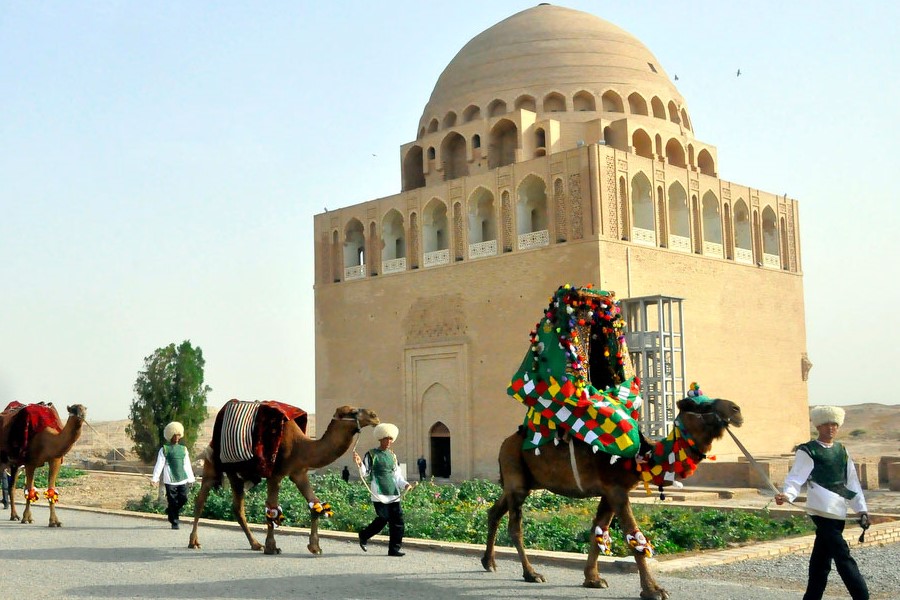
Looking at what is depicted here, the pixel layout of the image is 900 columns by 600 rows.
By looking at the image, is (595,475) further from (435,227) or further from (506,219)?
(435,227)

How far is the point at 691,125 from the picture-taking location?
3119 cm

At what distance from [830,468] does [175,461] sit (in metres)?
8.57

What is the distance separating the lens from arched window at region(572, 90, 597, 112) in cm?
2836

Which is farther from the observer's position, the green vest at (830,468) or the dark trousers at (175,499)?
the dark trousers at (175,499)

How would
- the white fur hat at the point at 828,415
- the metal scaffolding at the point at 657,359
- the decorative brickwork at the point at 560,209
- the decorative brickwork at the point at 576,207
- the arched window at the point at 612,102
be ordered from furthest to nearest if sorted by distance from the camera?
the arched window at the point at 612,102 < the decorative brickwork at the point at 560,209 < the decorative brickwork at the point at 576,207 < the metal scaffolding at the point at 657,359 < the white fur hat at the point at 828,415

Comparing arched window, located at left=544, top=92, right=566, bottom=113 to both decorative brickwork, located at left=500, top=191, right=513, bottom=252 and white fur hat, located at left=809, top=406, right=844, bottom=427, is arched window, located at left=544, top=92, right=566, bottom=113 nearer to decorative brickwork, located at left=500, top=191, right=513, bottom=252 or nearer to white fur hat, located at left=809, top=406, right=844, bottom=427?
decorative brickwork, located at left=500, top=191, right=513, bottom=252

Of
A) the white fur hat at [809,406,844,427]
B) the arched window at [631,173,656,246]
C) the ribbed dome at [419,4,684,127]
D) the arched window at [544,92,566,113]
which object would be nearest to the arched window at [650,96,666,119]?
the ribbed dome at [419,4,684,127]

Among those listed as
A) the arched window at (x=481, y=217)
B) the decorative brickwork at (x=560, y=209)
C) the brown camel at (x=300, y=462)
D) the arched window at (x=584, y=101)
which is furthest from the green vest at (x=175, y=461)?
the arched window at (x=584, y=101)

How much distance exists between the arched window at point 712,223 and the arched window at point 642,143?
214 cm

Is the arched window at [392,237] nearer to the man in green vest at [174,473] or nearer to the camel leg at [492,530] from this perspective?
the man in green vest at [174,473]

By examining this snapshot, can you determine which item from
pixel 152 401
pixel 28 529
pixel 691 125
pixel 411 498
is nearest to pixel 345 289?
pixel 152 401

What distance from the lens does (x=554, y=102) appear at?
28562 millimetres

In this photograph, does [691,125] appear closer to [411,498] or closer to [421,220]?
[421,220]

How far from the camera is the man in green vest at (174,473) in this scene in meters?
12.2
